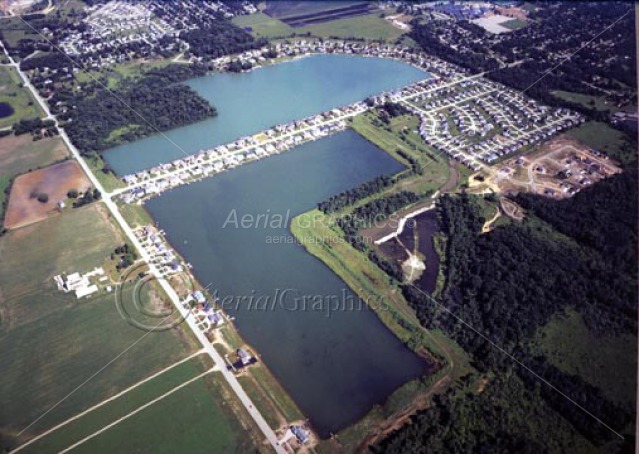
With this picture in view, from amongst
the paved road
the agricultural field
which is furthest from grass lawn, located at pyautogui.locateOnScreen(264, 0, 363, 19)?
the agricultural field

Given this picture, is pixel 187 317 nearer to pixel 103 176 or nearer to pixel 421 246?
pixel 421 246

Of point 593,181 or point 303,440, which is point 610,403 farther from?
point 593,181

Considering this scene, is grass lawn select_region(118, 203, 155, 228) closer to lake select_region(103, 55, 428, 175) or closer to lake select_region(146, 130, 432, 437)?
lake select_region(146, 130, 432, 437)

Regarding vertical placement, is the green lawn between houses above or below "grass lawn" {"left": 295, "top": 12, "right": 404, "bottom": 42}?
below

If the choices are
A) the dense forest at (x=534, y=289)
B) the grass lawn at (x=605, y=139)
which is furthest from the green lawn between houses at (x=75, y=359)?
the grass lawn at (x=605, y=139)

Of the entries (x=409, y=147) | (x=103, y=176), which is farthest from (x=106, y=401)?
(x=409, y=147)
